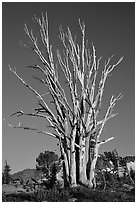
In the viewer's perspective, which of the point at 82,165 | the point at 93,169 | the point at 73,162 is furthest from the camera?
the point at 93,169

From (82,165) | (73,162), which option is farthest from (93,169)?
(73,162)

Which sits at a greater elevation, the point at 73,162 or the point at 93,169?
the point at 73,162

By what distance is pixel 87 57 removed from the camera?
12.1 meters

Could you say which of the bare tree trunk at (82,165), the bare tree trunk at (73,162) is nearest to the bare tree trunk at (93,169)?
the bare tree trunk at (82,165)

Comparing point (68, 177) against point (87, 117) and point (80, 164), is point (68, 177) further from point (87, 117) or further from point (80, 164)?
point (87, 117)

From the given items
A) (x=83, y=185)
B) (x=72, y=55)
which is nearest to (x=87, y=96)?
(x=72, y=55)

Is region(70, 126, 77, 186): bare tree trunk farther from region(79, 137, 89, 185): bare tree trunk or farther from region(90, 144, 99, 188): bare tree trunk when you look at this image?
region(90, 144, 99, 188): bare tree trunk

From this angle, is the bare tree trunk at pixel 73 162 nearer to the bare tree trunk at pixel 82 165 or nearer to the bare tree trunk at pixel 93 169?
the bare tree trunk at pixel 82 165

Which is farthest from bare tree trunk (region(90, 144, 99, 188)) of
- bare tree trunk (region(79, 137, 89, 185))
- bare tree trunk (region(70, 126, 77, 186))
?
bare tree trunk (region(70, 126, 77, 186))

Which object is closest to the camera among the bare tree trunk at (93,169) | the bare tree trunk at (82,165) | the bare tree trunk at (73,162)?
the bare tree trunk at (73,162)

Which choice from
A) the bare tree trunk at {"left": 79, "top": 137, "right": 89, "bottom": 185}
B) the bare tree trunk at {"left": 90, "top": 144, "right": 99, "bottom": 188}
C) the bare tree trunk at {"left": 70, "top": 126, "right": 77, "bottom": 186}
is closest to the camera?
the bare tree trunk at {"left": 70, "top": 126, "right": 77, "bottom": 186}

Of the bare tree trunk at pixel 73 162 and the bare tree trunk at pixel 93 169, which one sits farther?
the bare tree trunk at pixel 93 169

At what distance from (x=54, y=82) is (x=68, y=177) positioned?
3474mm

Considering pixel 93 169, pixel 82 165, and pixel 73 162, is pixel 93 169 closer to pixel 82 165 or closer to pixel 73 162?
pixel 82 165
